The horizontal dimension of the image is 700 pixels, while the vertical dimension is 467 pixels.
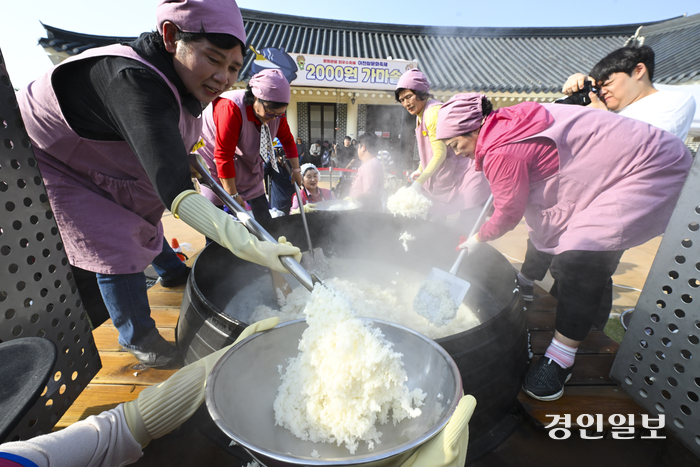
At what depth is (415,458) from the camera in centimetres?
88

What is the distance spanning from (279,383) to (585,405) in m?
1.53

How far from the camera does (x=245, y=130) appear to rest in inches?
106

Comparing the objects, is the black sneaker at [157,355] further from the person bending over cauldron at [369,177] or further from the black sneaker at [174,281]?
the person bending over cauldron at [369,177]

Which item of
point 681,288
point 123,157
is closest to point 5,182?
point 123,157

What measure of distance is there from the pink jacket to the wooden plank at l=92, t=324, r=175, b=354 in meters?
2.19

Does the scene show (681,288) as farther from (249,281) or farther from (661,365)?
(249,281)

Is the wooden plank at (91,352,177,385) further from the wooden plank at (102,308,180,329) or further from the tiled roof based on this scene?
the tiled roof

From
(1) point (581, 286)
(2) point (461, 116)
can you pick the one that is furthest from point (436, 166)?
(1) point (581, 286)

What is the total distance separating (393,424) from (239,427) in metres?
0.51

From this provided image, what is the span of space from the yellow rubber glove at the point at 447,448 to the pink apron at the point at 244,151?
2595mm

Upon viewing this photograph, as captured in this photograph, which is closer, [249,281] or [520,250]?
[249,281]

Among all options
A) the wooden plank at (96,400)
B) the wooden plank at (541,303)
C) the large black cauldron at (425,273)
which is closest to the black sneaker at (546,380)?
the large black cauldron at (425,273)

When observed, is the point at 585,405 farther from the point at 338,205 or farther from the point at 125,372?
the point at 338,205

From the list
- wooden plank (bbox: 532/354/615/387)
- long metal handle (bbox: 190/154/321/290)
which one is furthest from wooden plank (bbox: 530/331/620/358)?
Answer: long metal handle (bbox: 190/154/321/290)
